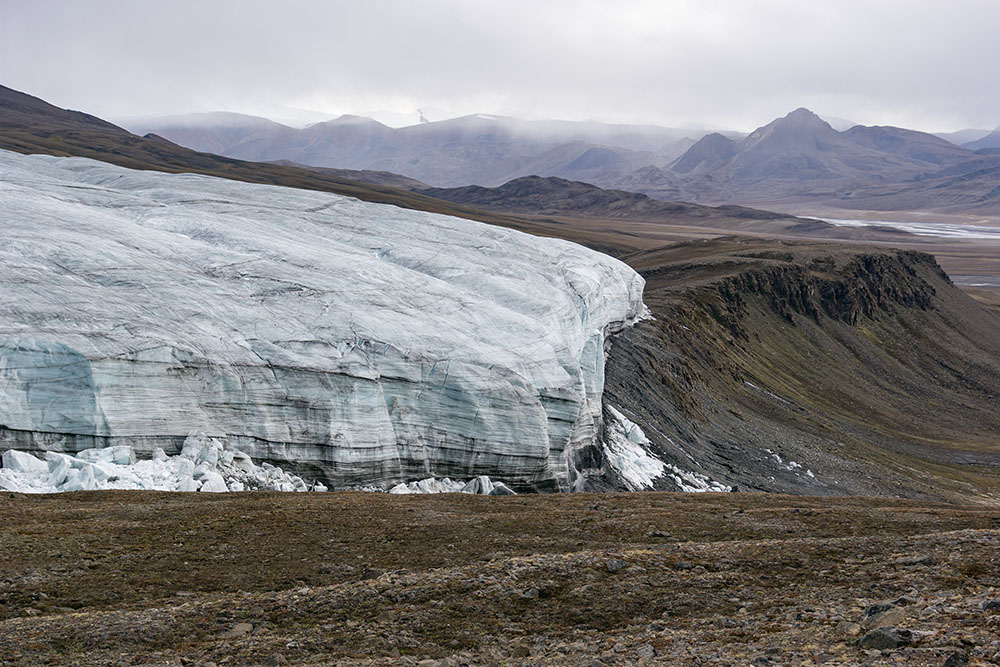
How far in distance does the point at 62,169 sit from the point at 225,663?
51217 mm

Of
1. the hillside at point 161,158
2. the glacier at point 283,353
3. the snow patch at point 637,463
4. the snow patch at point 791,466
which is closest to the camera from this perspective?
the glacier at point 283,353

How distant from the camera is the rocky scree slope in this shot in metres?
39.4

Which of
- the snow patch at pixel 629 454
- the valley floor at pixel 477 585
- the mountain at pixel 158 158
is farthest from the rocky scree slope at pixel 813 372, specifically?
the mountain at pixel 158 158

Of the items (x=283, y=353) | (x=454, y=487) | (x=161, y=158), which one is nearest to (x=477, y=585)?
(x=454, y=487)

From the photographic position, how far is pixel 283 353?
858 inches

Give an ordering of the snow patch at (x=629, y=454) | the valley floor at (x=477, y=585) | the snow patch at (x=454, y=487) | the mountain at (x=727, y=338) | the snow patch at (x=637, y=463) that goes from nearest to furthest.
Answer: the valley floor at (x=477, y=585) < the snow patch at (x=454, y=487) < the mountain at (x=727, y=338) < the snow patch at (x=629, y=454) < the snow patch at (x=637, y=463)

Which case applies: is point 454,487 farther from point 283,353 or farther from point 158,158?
point 158,158

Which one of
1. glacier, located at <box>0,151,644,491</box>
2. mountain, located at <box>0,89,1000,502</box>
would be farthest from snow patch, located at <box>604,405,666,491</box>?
glacier, located at <box>0,151,644,491</box>

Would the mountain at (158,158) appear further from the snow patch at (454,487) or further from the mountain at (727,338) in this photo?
the snow patch at (454,487)

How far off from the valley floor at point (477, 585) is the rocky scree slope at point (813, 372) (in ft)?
55.9

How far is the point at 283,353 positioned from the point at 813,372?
2116 inches

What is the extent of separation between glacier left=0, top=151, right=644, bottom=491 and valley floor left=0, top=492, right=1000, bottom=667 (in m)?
3.79

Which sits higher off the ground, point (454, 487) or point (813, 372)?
point (454, 487)

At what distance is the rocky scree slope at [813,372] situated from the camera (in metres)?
39.4
